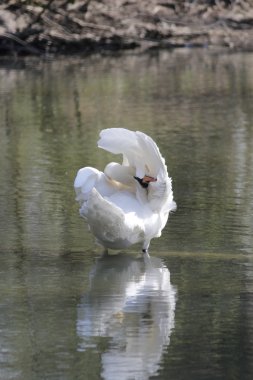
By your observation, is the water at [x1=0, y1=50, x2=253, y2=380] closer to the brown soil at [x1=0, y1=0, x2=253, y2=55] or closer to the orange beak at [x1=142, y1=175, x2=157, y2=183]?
the orange beak at [x1=142, y1=175, x2=157, y2=183]

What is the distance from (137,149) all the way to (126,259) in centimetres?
83

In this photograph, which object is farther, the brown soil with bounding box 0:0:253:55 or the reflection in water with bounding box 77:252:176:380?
the brown soil with bounding box 0:0:253:55

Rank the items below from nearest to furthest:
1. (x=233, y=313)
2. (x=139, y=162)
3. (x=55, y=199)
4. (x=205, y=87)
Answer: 1. (x=233, y=313)
2. (x=139, y=162)
3. (x=55, y=199)
4. (x=205, y=87)

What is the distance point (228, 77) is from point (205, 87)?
1.34m

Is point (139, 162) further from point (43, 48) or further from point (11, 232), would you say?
point (43, 48)

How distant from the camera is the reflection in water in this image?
6.62 meters

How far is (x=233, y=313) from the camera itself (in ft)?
24.8

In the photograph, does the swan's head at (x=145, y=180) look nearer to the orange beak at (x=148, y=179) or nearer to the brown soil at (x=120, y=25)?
the orange beak at (x=148, y=179)

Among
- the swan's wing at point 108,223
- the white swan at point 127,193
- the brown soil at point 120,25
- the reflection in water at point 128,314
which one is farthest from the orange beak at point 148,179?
the brown soil at point 120,25

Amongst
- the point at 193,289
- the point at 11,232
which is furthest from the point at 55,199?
the point at 193,289

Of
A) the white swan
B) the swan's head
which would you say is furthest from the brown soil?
the swan's head

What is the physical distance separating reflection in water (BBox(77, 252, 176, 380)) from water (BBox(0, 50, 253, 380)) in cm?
1

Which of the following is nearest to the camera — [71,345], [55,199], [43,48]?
[71,345]

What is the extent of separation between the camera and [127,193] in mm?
9195
